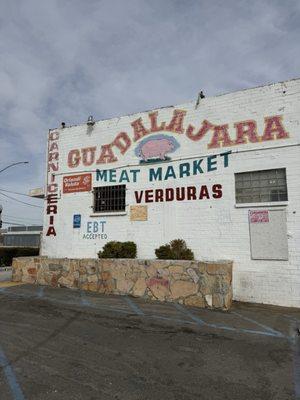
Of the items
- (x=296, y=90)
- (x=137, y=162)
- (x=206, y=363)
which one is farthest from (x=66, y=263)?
(x=296, y=90)

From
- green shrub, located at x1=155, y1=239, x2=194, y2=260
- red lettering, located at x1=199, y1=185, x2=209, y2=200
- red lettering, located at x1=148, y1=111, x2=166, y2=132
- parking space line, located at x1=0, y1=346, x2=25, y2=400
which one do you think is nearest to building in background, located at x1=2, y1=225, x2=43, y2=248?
red lettering, located at x1=148, y1=111, x2=166, y2=132

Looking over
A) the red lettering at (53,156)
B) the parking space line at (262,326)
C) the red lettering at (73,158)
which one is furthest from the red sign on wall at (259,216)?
the red lettering at (53,156)

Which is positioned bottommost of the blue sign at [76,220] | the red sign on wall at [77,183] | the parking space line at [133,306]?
the parking space line at [133,306]

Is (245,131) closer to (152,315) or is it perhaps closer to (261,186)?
(261,186)

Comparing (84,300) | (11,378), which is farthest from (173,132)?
(11,378)

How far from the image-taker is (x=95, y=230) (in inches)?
587

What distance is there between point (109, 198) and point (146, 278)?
4306 mm

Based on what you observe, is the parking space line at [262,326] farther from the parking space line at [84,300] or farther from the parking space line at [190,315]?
the parking space line at [84,300]

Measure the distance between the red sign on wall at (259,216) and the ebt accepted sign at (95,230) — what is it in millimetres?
5806

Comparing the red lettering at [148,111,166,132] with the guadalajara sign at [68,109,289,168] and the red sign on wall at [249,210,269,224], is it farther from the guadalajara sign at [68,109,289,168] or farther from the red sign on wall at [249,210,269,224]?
the red sign on wall at [249,210,269,224]

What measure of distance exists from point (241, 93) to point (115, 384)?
10.6m

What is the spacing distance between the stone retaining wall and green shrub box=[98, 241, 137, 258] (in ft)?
2.70

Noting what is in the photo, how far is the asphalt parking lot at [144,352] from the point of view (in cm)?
515

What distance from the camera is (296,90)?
11945mm
